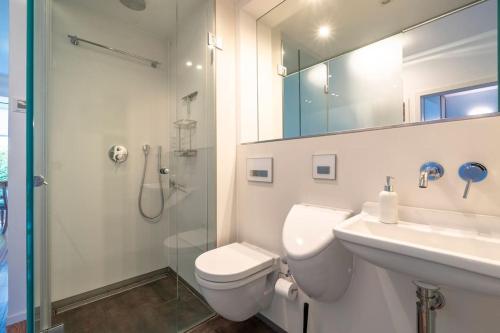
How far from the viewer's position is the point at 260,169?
4.78 feet

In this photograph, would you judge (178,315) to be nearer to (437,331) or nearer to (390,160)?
(437,331)

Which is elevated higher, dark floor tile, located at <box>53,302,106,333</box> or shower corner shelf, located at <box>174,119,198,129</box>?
shower corner shelf, located at <box>174,119,198,129</box>

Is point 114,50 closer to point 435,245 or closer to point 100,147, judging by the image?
point 100,147

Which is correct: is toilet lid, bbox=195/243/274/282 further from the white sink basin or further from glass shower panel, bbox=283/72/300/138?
glass shower panel, bbox=283/72/300/138

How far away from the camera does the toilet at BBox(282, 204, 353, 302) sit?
2.88ft

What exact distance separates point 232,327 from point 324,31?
2.52 metres

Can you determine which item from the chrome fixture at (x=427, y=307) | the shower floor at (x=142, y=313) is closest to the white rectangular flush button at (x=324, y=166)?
the chrome fixture at (x=427, y=307)

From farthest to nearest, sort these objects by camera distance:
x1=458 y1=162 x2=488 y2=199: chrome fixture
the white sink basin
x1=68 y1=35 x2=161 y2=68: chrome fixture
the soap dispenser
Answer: x1=68 y1=35 x2=161 y2=68: chrome fixture < the soap dispenser < x1=458 y1=162 x2=488 y2=199: chrome fixture < the white sink basin

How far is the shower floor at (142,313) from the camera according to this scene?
1.41 m

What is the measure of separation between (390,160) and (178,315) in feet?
5.39

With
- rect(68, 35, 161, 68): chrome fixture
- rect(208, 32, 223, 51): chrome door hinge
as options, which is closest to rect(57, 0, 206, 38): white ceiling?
rect(68, 35, 161, 68): chrome fixture

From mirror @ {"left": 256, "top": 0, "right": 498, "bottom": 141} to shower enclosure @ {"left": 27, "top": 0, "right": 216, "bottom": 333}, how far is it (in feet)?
2.04

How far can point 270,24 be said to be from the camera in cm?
184

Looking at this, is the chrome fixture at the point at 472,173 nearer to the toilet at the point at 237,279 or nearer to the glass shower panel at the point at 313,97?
the toilet at the point at 237,279
